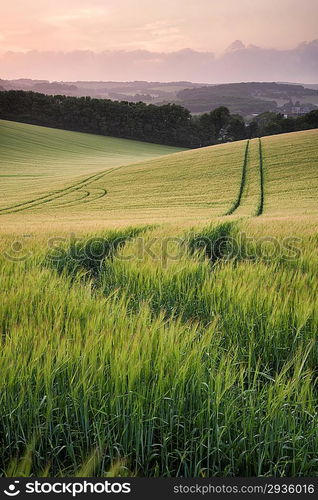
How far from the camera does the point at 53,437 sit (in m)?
1.99

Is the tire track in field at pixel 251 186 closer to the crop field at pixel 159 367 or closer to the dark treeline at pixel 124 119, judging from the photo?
the crop field at pixel 159 367

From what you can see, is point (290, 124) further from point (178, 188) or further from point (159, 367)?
point (159, 367)

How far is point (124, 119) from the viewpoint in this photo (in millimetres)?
91312

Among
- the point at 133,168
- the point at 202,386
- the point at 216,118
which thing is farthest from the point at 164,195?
the point at 216,118

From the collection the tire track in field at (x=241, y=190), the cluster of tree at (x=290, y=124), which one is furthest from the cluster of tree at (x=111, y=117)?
the tire track in field at (x=241, y=190)

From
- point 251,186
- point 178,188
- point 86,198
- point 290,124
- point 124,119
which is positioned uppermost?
point 124,119

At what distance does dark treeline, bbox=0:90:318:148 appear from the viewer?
9062 cm

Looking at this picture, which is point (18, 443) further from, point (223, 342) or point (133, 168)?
point (133, 168)

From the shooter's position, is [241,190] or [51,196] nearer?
[241,190]

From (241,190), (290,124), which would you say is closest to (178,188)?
(241,190)

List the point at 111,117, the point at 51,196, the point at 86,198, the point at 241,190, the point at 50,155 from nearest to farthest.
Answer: the point at 241,190, the point at 86,198, the point at 51,196, the point at 50,155, the point at 111,117

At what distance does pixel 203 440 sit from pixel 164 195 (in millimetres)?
26255

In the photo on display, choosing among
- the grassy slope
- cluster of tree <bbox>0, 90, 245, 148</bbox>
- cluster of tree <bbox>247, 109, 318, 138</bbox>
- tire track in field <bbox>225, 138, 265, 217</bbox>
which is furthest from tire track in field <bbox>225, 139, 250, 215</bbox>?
cluster of tree <bbox>0, 90, 245, 148</bbox>

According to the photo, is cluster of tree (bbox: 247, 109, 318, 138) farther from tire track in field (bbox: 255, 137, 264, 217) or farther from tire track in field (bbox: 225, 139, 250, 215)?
tire track in field (bbox: 225, 139, 250, 215)
